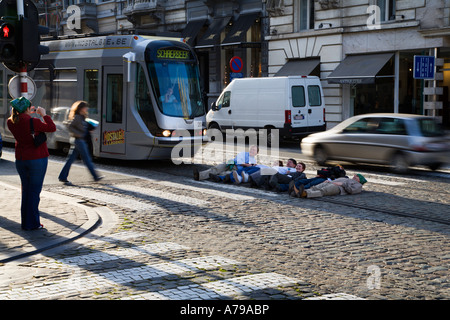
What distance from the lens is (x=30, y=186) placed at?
8.12m

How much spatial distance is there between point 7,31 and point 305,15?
72.6ft

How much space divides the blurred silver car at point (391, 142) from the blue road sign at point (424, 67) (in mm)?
5139

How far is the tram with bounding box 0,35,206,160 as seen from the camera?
1480 centimetres

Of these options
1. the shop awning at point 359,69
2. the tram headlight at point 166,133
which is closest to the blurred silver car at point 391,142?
the tram headlight at point 166,133

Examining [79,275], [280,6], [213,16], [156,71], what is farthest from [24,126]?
[213,16]

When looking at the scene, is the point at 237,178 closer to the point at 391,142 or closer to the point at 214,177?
the point at 214,177

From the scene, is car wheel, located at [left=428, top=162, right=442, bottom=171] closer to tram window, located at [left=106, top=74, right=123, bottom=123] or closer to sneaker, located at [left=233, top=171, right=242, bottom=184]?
sneaker, located at [left=233, top=171, right=242, bottom=184]

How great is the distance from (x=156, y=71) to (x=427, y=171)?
6926mm

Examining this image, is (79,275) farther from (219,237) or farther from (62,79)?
(62,79)

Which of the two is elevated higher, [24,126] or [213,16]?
[213,16]

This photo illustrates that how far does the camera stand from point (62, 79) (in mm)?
17281

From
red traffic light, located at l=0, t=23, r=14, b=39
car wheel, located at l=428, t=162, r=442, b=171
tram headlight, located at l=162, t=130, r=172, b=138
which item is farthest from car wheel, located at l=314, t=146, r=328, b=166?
red traffic light, located at l=0, t=23, r=14, b=39

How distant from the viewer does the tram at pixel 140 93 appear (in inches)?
583

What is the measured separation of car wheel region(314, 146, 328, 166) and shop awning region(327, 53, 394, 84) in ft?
32.4
